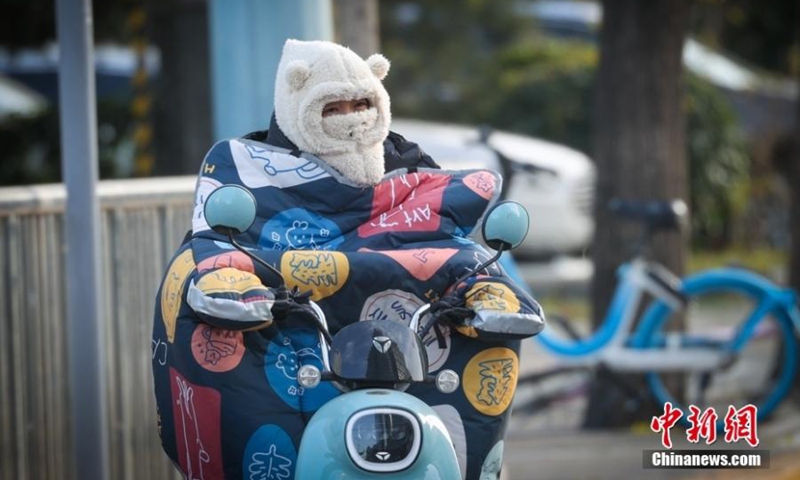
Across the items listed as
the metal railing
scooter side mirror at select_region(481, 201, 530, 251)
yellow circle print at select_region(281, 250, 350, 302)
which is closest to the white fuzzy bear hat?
yellow circle print at select_region(281, 250, 350, 302)

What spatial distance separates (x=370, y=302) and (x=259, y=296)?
43cm

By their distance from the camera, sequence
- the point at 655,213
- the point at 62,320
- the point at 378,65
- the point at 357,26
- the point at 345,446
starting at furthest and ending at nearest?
the point at 655,213, the point at 357,26, the point at 62,320, the point at 378,65, the point at 345,446

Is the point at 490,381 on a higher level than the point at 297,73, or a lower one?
lower

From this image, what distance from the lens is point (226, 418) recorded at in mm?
3637

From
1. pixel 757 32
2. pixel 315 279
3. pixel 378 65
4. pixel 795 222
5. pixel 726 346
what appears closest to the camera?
pixel 315 279

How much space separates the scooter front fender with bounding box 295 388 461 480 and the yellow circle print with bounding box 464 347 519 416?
0.37 m

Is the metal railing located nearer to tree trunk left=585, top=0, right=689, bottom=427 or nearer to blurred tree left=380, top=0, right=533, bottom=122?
tree trunk left=585, top=0, right=689, bottom=427

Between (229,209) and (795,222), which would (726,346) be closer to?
(795,222)

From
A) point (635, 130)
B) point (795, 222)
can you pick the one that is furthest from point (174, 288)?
point (795, 222)

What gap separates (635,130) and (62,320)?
4.07m

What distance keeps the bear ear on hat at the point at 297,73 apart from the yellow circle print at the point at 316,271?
578 mm

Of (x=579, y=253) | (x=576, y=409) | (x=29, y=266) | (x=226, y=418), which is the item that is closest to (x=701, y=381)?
(x=576, y=409)

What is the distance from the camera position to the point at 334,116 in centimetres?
407

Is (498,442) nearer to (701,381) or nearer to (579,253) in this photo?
(701,381)
